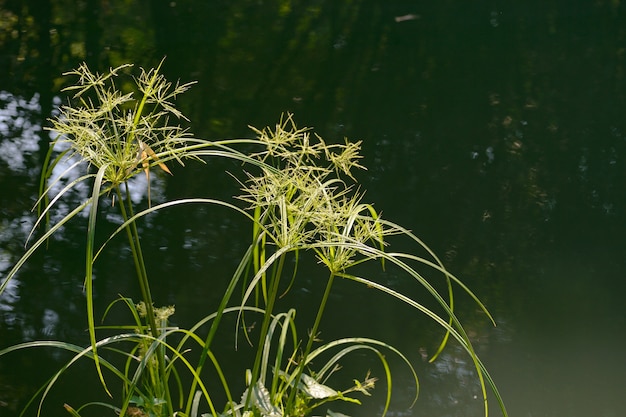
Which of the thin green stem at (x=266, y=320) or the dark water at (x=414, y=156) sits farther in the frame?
the dark water at (x=414, y=156)

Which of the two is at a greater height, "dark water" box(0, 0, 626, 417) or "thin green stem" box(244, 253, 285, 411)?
"thin green stem" box(244, 253, 285, 411)

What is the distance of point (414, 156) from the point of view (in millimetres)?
2248

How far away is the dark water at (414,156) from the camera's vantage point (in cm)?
152

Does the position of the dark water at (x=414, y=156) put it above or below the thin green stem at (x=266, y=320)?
below

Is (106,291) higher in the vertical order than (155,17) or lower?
lower

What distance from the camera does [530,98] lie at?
262cm

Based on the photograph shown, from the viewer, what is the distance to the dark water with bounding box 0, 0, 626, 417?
1.52 m

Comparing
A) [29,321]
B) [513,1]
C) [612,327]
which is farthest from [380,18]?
[29,321]

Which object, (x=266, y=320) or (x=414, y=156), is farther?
(x=414, y=156)

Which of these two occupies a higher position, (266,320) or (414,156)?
(266,320)

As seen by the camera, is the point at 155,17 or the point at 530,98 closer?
the point at 530,98

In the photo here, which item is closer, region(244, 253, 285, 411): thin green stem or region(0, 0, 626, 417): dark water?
region(244, 253, 285, 411): thin green stem

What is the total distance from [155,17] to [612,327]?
87.9 inches

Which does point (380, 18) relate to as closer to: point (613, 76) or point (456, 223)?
point (613, 76)
